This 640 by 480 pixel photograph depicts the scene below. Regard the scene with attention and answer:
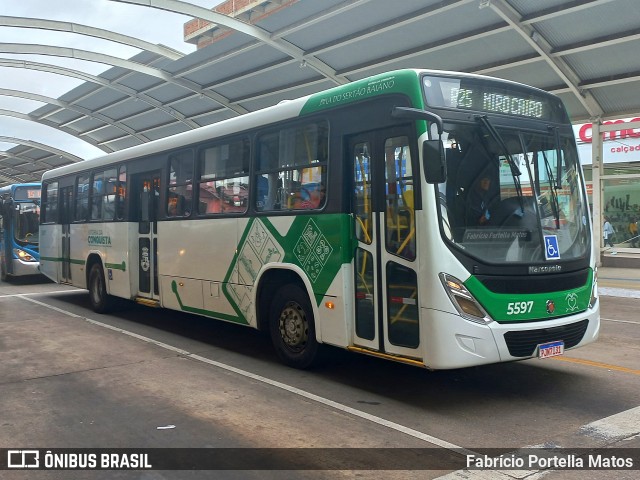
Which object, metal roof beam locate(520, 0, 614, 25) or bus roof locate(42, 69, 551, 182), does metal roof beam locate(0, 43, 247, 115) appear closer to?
bus roof locate(42, 69, 551, 182)

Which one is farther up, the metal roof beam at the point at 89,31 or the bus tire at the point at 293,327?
the metal roof beam at the point at 89,31

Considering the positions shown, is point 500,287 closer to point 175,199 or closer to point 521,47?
point 175,199

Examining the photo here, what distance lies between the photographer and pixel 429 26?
54.3ft

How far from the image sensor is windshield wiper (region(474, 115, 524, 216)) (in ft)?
19.8

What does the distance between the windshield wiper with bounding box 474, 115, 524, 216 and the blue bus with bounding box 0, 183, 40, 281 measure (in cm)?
1682

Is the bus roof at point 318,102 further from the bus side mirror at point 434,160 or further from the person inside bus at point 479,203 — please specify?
the person inside bus at point 479,203

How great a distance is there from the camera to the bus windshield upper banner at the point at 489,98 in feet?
19.6

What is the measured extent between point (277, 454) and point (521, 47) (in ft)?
48.8

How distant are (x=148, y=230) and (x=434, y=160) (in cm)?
661

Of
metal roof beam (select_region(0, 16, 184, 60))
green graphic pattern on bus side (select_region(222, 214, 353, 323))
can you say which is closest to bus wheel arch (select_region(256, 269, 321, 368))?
green graphic pattern on bus side (select_region(222, 214, 353, 323))

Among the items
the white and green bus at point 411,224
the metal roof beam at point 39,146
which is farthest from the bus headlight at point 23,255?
the metal roof beam at point 39,146

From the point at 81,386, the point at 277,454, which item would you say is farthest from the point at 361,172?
the point at 81,386

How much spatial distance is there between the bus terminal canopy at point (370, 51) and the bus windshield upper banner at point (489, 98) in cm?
896

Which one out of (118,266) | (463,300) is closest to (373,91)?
(463,300)
